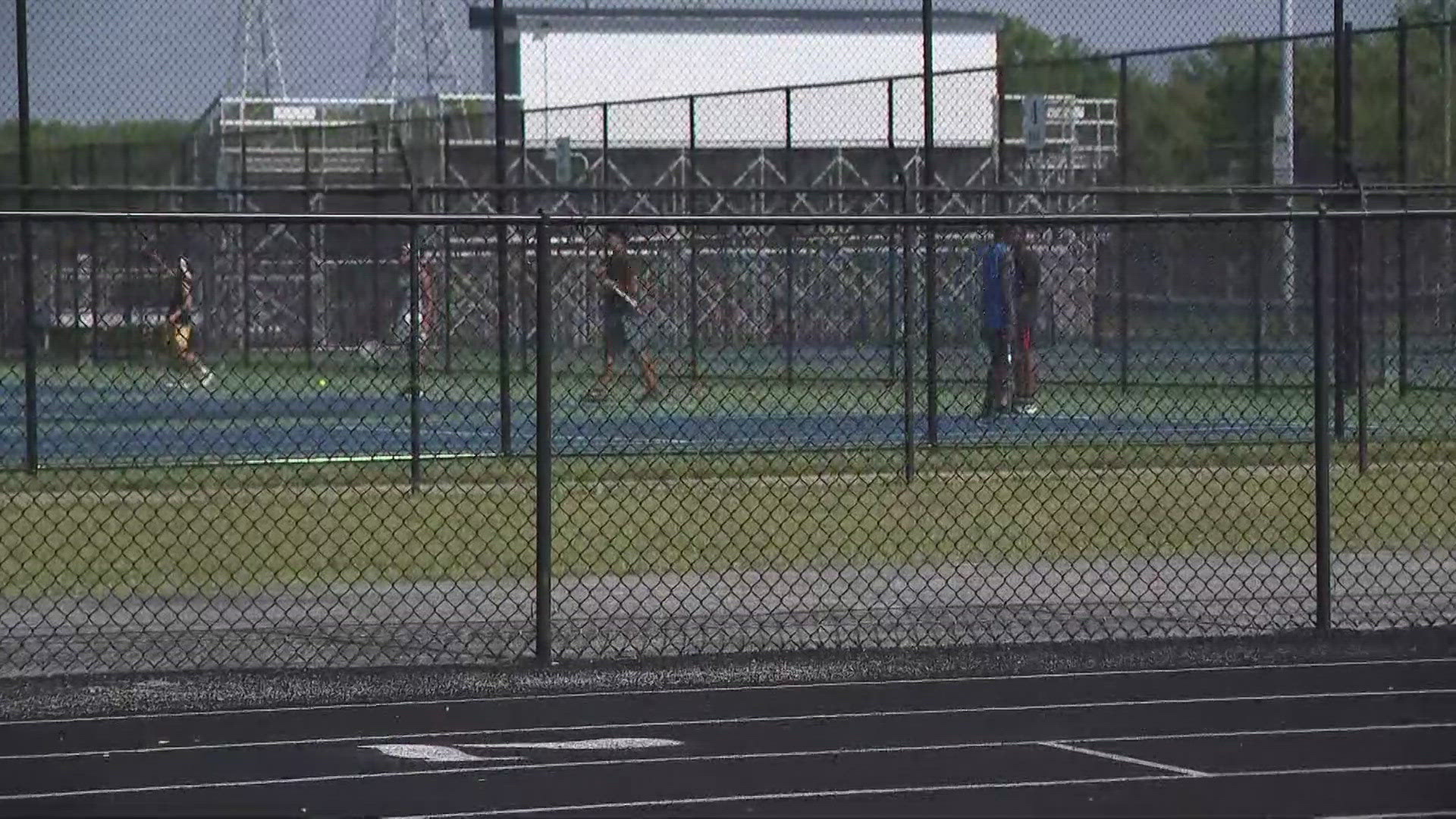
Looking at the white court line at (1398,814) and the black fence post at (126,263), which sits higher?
the black fence post at (126,263)

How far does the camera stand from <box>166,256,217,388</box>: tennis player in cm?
1321

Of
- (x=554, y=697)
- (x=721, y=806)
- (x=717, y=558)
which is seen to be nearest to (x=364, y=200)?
(x=717, y=558)

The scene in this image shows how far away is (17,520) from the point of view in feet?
41.9

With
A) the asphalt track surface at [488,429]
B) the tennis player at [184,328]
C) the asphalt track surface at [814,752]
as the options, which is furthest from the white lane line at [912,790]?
the tennis player at [184,328]

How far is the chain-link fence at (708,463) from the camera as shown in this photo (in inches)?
407

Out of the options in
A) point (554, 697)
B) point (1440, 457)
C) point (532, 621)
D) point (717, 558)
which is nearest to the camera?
point (554, 697)

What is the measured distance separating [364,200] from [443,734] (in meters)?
20.4

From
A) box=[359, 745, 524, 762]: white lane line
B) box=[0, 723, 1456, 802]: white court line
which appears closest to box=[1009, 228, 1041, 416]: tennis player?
box=[0, 723, 1456, 802]: white court line

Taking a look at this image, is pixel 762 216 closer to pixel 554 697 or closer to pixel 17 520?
pixel 554 697

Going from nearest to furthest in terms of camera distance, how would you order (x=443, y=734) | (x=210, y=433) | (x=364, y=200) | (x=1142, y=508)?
(x=443, y=734) → (x=1142, y=508) → (x=210, y=433) → (x=364, y=200)

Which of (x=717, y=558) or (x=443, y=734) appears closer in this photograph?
(x=443, y=734)

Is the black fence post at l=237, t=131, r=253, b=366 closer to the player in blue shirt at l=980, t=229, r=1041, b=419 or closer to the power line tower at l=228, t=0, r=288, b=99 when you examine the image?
the power line tower at l=228, t=0, r=288, b=99

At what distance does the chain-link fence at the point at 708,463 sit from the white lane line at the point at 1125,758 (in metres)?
1.96

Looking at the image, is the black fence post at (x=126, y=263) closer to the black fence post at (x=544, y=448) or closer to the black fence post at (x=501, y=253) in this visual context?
the black fence post at (x=544, y=448)
